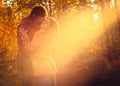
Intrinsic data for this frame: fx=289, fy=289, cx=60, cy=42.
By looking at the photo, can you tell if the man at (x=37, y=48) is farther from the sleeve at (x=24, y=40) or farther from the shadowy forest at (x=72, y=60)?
the shadowy forest at (x=72, y=60)

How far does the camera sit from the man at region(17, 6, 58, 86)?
130 inches

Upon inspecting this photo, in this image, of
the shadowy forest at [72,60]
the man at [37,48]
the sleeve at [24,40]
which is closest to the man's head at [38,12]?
the man at [37,48]

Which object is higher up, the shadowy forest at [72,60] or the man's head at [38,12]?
the man's head at [38,12]

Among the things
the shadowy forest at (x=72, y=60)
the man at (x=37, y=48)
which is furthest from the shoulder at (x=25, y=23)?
the shadowy forest at (x=72, y=60)

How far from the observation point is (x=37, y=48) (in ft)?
11.1

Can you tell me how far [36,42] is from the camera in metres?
3.37

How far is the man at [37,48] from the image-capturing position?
10.8 ft

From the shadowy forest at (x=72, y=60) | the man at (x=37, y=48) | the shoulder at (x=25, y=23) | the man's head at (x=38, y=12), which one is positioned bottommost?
the shadowy forest at (x=72, y=60)

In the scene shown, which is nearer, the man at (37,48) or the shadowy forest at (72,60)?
the man at (37,48)

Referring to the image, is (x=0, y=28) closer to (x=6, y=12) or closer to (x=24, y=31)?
(x=6, y=12)

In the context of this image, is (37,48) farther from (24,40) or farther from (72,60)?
(72,60)

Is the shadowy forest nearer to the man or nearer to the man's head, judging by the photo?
the man

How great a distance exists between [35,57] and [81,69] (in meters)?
12.2

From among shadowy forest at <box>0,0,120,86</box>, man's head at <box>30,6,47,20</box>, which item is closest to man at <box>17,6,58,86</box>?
man's head at <box>30,6,47,20</box>
